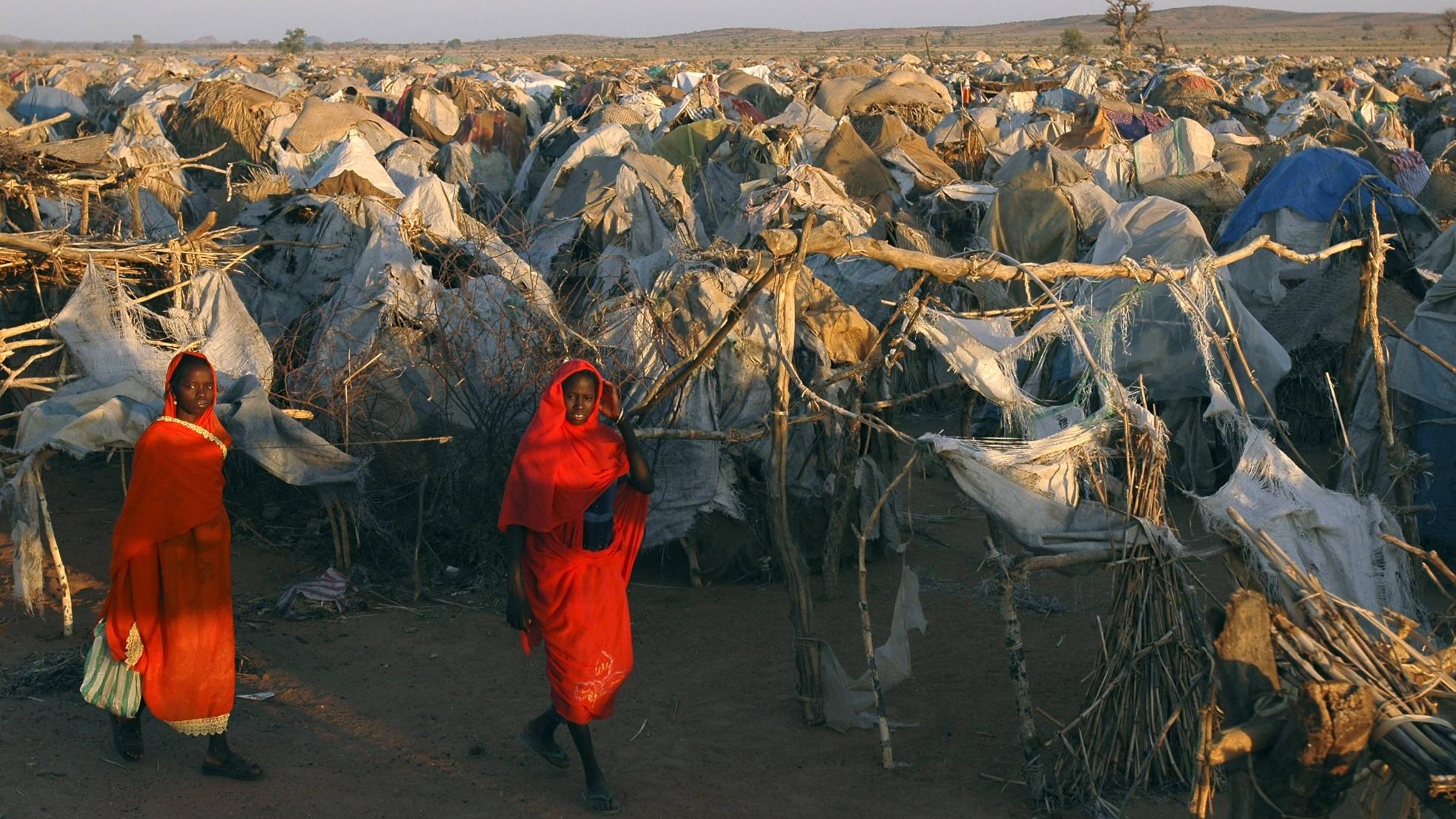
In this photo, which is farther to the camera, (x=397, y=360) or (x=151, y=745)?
(x=397, y=360)

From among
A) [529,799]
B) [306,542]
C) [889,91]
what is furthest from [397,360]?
[889,91]

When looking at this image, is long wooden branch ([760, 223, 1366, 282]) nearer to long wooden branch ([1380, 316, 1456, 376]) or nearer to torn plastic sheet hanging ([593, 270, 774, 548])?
long wooden branch ([1380, 316, 1456, 376])

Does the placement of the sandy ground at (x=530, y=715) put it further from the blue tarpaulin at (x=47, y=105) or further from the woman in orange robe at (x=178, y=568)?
the blue tarpaulin at (x=47, y=105)

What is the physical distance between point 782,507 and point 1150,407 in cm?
361

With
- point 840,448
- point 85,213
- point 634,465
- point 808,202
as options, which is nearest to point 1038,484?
point 634,465

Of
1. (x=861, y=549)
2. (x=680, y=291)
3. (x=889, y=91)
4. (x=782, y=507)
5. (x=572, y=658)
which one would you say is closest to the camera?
(x=572, y=658)

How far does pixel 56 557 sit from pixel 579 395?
8.34 ft

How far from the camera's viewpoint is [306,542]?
617cm

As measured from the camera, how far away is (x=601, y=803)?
13.0 feet

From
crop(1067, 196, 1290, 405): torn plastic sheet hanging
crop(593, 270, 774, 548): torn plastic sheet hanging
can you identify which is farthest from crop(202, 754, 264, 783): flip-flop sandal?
crop(1067, 196, 1290, 405): torn plastic sheet hanging

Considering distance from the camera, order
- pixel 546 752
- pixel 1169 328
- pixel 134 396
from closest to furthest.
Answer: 1. pixel 546 752
2. pixel 134 396
3. pixel 1169 328

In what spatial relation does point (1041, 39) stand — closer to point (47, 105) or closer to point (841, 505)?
point (47, 105)

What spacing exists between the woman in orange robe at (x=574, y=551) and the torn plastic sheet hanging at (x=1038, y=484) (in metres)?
1.01

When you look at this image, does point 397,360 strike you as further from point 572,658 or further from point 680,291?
point 572,658
